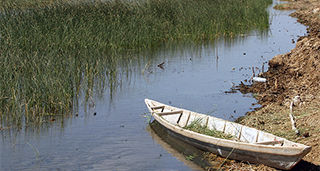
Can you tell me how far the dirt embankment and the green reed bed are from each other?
4017 millimetres

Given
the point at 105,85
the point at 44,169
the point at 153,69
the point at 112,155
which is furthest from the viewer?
the point at 153,69

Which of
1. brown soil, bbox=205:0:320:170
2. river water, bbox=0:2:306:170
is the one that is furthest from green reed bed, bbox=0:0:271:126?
brown soil, bbox=205:0:320:170

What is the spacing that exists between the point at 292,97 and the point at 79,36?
7.18 meters

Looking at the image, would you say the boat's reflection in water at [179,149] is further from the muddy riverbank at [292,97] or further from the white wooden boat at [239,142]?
the muddy riverbank at [292,97]

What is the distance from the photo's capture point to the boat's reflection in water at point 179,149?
25.1 feet

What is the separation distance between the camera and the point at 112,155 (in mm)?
7992

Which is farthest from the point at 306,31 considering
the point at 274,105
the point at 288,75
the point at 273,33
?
the point at 274,105

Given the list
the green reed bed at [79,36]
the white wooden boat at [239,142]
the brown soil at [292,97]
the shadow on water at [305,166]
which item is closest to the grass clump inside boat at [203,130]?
the white wooden boat at [239,142]

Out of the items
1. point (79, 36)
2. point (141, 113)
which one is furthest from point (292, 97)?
point (79, 36)

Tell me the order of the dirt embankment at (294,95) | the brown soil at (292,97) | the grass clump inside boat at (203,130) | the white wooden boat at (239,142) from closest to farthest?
the white wooden boat at (239,142), the brown soil at (292,97), the dirt embankment at (294,95), the grass clump inside boat at (203,130)

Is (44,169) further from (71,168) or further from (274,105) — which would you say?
(274,105)

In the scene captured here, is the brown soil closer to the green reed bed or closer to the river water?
the river water

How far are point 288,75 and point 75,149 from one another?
643 cm

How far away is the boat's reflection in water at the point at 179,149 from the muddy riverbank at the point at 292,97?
22.7 inches
